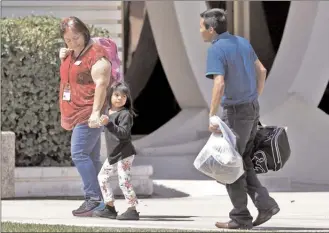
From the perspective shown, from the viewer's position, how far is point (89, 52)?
8.30m

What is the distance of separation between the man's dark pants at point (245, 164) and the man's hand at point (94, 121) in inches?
39.8

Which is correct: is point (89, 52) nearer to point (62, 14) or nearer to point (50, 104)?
point (50, 104)

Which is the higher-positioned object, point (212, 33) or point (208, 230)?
point (212, 33)

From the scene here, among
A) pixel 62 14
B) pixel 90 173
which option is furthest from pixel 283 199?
pixel 62 14

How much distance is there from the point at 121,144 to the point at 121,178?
0.27 meters

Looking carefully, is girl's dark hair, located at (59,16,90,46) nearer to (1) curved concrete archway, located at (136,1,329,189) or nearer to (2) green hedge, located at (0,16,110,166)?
(2) green hedge, located at (0,16,110,166)

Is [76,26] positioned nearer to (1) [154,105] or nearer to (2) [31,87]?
(2) [31,87]

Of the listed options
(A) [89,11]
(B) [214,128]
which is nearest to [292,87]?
(A) [89,11]

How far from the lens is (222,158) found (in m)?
7.34

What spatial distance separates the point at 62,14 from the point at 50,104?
8.85 feet

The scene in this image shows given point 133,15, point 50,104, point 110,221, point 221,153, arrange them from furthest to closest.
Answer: point 133,15, point 50,104, point 110,221, point 221,153

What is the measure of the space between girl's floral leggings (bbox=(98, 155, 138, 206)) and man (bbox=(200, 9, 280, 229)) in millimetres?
879

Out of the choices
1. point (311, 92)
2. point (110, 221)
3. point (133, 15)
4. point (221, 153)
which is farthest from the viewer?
point (133, 15)

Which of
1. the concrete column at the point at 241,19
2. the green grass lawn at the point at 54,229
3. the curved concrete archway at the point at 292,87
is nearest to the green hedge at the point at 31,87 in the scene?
the curved concrete archway at the point at 292,87
